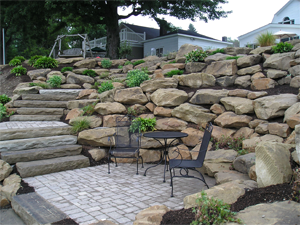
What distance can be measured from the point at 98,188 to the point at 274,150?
2.72 m

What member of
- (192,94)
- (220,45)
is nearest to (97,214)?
(192,94)

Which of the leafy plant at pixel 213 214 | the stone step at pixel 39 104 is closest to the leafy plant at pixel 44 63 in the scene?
the stone step at pixel 39 104

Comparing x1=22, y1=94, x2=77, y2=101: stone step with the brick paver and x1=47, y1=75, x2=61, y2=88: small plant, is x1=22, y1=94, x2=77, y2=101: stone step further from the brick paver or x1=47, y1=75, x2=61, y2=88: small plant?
the brick paver

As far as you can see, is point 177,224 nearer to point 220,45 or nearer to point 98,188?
point 98,188

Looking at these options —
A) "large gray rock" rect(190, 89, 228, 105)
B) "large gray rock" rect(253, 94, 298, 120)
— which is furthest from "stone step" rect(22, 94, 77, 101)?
"large gray rock" rect(253, 94, 298, 120)

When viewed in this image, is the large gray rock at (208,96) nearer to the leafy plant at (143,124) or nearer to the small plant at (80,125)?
the leafy plant at (143,124)

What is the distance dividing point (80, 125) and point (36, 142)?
114cm

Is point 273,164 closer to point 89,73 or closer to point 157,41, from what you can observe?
point 89,73

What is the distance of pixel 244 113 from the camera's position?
5.59 meters

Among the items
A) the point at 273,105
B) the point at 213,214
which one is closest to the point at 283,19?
the point at 273,105

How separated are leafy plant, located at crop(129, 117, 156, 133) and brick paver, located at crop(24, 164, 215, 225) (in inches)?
39.9

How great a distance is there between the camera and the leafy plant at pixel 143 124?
5.60 metres

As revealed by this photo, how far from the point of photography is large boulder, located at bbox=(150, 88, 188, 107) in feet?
20.8

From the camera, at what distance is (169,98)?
6.35 m
